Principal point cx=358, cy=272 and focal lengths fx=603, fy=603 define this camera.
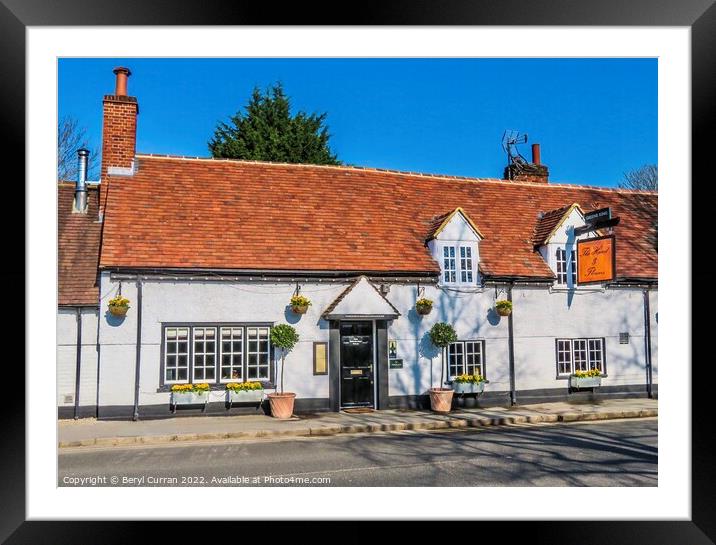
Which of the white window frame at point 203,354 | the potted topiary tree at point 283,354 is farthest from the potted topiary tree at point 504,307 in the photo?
the white window frame at point 203,354

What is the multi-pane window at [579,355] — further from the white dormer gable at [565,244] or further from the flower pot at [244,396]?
the flower pot at [244,396]

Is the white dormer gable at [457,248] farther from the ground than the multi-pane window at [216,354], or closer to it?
farther from the ground

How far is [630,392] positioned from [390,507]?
11.2 metres

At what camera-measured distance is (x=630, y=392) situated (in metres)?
15.7

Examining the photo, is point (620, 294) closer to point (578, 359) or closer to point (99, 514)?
point (578, 359)

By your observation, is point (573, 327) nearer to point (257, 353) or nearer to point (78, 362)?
point (257, 353)

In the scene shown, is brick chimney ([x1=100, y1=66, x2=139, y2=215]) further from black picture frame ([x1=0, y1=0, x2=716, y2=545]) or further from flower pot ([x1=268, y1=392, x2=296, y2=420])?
black picture frame ([x1=0, y1=0, x2=716, y2=545])

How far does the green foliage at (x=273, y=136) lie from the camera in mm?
25078

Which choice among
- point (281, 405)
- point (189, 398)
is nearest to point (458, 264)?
point (281, 405)

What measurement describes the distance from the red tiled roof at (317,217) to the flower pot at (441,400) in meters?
2.92

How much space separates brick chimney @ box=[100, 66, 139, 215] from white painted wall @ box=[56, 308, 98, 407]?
3263 mm
